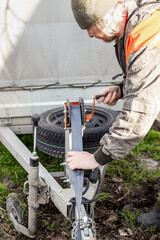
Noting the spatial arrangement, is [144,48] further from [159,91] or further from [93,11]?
[93,11]

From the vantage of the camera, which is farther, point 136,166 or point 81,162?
point 136,166

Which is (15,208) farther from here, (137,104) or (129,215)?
(137,104)

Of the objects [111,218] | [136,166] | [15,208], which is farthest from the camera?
[136,166]

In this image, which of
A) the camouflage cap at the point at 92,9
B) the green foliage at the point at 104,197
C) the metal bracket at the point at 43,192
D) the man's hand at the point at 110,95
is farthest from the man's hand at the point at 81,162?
the green foliage at the point at 104,197

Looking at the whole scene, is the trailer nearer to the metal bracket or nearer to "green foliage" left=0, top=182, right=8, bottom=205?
"green foliage" left=0, top=182, right=8, bottom=205

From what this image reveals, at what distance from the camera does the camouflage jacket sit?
1.91 meters

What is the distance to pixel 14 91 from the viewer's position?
4.05 metres

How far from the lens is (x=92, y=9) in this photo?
2053mm

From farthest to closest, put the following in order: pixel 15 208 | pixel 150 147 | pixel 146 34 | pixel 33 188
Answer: pixel 150 147 → pixel 15 208 → pixel 33 188 → pixel 146 34

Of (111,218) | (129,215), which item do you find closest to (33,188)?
(111,218)

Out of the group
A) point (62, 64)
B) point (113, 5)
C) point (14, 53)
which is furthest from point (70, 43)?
point (113, 5)

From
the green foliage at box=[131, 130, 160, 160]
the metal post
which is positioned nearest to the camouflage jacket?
the metal post

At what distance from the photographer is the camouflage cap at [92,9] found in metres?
2.05

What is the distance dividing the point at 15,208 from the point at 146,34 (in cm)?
216
